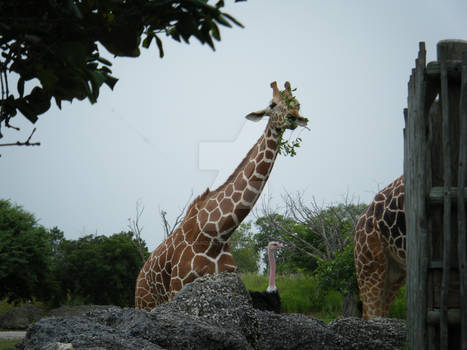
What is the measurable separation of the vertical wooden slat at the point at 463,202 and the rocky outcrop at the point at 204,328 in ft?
5.38

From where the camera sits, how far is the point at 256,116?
6.85m

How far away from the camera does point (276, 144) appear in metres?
6.65

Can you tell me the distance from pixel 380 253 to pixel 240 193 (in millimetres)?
2181

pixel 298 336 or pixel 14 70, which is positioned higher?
pixel 14 70

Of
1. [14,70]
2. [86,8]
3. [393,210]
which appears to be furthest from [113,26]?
[393,210]

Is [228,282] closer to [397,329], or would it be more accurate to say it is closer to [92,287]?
[397,329]

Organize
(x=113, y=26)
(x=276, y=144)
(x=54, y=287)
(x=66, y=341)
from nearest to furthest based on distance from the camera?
(x=113, y=26) < (x=66, y=341) < (x=276, y=144) < (x=54, y=287)

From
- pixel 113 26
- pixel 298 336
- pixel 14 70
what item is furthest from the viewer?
pixel 298 336

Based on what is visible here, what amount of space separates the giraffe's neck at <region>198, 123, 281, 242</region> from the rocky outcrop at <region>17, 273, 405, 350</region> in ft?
4.46

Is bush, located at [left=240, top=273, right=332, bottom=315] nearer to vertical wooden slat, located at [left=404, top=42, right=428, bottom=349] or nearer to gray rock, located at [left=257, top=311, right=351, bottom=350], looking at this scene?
gray rock, located at [left=257, top=311, right=351, bottom=350]

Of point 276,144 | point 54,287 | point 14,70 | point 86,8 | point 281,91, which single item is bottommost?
point 54,287

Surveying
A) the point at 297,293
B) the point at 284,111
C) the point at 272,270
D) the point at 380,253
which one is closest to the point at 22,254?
the point at 272,270

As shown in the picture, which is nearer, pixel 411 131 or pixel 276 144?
pixel 411 131

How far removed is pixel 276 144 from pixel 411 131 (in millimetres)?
3179
